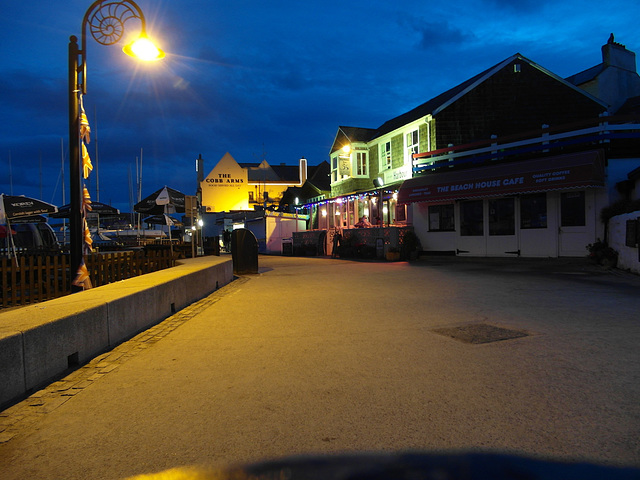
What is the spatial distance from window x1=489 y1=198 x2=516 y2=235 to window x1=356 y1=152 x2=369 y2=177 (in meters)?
11.8

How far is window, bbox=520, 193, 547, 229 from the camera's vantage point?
17781mm

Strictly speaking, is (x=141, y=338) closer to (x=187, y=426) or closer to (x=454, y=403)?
(x=187, y=426)

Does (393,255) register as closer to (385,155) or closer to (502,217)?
(502,217)

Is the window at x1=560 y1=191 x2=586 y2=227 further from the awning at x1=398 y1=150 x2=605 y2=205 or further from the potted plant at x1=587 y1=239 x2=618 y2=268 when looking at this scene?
the awning at x1=398 y1=150 x2=605 y2=205

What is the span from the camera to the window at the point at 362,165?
29.9 m

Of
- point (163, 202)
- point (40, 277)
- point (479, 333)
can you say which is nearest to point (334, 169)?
point (163, 202)

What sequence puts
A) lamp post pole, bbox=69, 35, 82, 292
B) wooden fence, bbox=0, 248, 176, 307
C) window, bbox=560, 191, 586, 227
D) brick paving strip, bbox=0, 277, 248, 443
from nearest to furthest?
brick paving strip, bbox=0, 277, 248, 443
lamp post pole, bbox=69, 35, 82, 292
wooden fence, bbox=0, 248, 176, 307
window, bbox=560, 191, 586, 227

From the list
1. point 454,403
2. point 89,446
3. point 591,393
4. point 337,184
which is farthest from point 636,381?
point 337,184

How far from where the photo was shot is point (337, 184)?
3206 cm

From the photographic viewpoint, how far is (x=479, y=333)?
634 centimetres

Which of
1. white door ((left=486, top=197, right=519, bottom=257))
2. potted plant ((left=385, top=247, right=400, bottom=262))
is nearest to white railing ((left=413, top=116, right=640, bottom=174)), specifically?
white door ((left=486, top=197, right=519, bottom=257))

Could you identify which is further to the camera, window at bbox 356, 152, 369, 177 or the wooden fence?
window at bbox 356, 152, 369, 177

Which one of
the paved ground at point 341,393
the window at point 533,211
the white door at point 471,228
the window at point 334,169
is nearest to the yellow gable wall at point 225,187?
the window at point 334,169

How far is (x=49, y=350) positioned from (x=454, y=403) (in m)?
4.01
